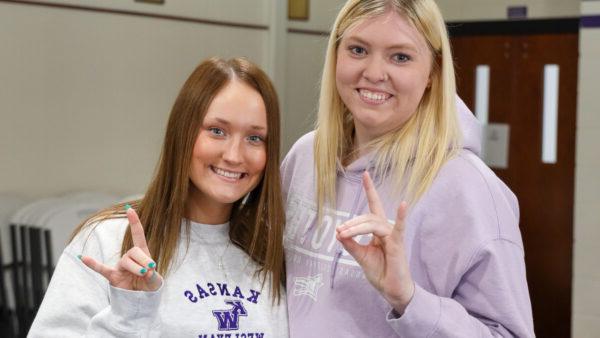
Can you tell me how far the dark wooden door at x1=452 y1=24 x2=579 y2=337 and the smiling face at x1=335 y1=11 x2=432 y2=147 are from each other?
155 inches

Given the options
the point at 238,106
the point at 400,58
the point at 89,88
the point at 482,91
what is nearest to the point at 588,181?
the point at 482,91

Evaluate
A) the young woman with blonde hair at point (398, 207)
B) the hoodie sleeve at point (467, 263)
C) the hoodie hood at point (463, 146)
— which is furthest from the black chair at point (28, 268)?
the hoodie sleeve at point (467, 263)

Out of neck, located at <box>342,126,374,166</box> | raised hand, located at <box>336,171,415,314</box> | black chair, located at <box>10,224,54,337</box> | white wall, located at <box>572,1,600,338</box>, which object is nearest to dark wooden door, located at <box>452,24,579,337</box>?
white wall, located at <box>572,1,600,338</box>

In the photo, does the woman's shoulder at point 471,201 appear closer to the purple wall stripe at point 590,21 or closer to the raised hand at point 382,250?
the raised hand at point 382,250

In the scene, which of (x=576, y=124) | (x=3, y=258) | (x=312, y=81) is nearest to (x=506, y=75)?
(x=576, y=124)

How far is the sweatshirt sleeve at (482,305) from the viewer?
1.55m

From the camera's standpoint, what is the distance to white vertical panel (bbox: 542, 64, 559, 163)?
5.46 metres

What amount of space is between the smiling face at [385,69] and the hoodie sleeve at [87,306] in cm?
56

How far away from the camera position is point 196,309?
1743 mm

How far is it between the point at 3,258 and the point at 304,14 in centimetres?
269

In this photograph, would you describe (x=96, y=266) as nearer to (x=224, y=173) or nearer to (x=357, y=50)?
(x=224, y=173)

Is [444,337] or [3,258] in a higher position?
[444,337]

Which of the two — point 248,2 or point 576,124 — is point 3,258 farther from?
point 576,124

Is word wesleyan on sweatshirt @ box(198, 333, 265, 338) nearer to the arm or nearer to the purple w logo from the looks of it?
the purple w logo
